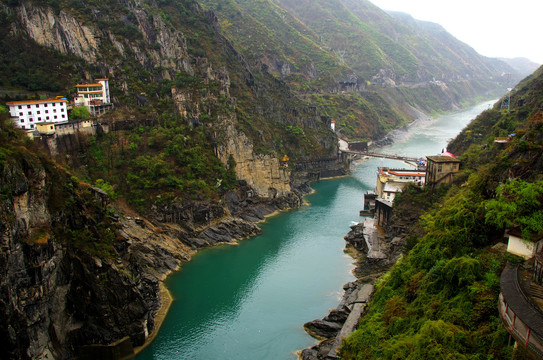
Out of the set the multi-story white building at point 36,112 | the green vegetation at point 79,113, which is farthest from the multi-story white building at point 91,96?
the multi-story white building at point 36,112

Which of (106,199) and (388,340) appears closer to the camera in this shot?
(388,340)

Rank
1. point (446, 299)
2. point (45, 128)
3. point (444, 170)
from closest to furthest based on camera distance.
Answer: point (446, 299) → point (444, 170) → point (45, 128)

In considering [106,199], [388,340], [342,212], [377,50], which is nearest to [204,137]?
[342,212]

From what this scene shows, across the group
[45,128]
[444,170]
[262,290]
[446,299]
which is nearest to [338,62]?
[444,170]

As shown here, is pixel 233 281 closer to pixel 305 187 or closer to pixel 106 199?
pixel 106 199

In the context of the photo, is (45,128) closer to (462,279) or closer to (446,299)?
(446,299)

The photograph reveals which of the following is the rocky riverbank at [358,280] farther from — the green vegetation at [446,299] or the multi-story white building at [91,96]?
the multi-story white building at [91,96]
